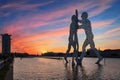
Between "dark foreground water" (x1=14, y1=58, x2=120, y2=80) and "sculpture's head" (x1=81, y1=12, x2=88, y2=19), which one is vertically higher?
"sculpture's head" (x1=81, y1=12, x2=88, y2=19)

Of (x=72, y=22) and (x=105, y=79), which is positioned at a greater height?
(x=72, y=22)

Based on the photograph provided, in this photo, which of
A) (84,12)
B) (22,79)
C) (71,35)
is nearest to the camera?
(22,79)

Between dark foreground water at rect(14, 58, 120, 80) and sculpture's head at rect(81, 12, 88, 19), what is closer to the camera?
dark foreground water at rect(14, 58, 120, 80)

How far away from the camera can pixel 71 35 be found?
2968 inches

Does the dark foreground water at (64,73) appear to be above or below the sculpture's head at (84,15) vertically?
below

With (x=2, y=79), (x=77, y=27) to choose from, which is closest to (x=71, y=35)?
(x=77, y=27)

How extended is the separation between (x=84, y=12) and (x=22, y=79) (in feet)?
136

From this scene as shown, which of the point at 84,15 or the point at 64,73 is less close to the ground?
the point at 84,15

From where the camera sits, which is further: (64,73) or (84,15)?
(84,15)

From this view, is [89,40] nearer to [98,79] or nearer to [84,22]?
[84,22]

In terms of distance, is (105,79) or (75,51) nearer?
(105,79)

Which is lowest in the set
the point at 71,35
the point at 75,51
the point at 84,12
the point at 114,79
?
the point at 114,79

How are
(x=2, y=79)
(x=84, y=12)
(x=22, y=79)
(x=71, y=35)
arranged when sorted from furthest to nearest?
1. (x=71, y=35)
2. (x=84, y=12)
3. (x=22, y=79)
4. (x=2, y=79)

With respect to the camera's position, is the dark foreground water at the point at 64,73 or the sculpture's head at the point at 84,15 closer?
the dark foreground water at the point at 64,73
